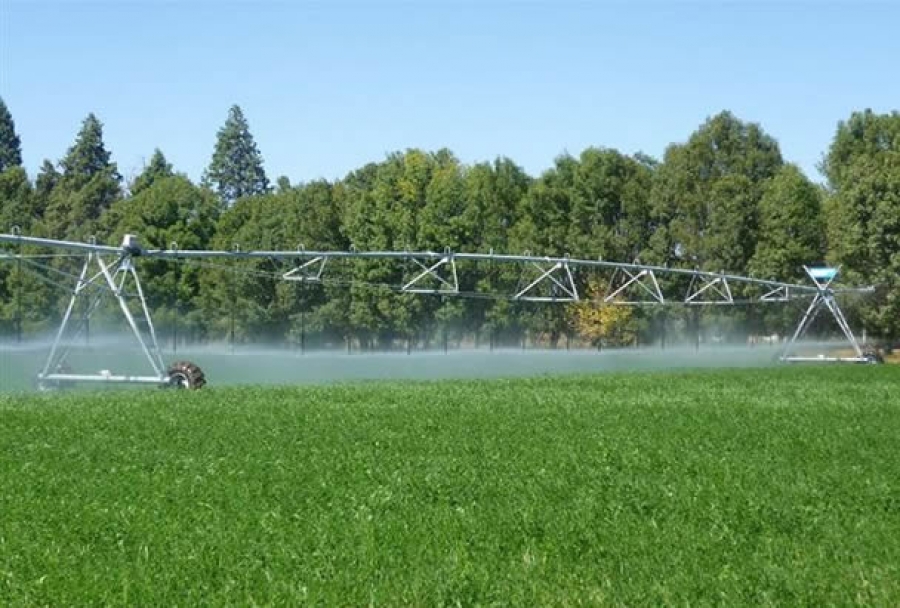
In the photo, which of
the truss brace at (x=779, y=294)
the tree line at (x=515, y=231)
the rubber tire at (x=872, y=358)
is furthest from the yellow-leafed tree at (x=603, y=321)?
the rubber tire at (x=872, y=358)

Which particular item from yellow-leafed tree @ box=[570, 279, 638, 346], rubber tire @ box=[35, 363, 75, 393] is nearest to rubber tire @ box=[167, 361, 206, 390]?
rubber tire @ box=[35, 363, 75, 393]

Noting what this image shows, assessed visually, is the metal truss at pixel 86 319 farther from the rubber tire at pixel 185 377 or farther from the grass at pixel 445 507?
the grass at pixel 445 507

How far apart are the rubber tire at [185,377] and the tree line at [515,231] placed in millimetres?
28491

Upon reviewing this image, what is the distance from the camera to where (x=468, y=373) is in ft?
162

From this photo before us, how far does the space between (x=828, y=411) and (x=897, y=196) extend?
A: 1576 inches

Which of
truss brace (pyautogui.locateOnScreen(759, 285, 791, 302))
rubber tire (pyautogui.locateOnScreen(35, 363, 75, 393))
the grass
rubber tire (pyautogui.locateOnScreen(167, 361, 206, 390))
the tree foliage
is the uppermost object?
the tree foliage

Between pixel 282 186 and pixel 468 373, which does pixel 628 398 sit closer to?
pixel 468 373

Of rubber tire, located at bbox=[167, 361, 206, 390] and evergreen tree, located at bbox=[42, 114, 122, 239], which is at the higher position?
evergreen tree, located at bbox=[42, 114, 122, 239]

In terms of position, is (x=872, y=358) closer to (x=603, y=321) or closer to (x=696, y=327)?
(x=696, y=327)

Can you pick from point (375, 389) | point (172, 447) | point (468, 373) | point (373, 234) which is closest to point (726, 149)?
point (373, 234)

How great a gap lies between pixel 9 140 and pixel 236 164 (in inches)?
941

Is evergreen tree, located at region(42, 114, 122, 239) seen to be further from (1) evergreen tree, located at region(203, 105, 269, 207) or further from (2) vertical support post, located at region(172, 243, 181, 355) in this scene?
(1) evergreen tree, located at region(203, 105, 269, 207)

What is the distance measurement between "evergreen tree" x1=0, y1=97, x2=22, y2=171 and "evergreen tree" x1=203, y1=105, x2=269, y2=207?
1955cm

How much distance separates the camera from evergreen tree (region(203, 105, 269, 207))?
128375 mm
